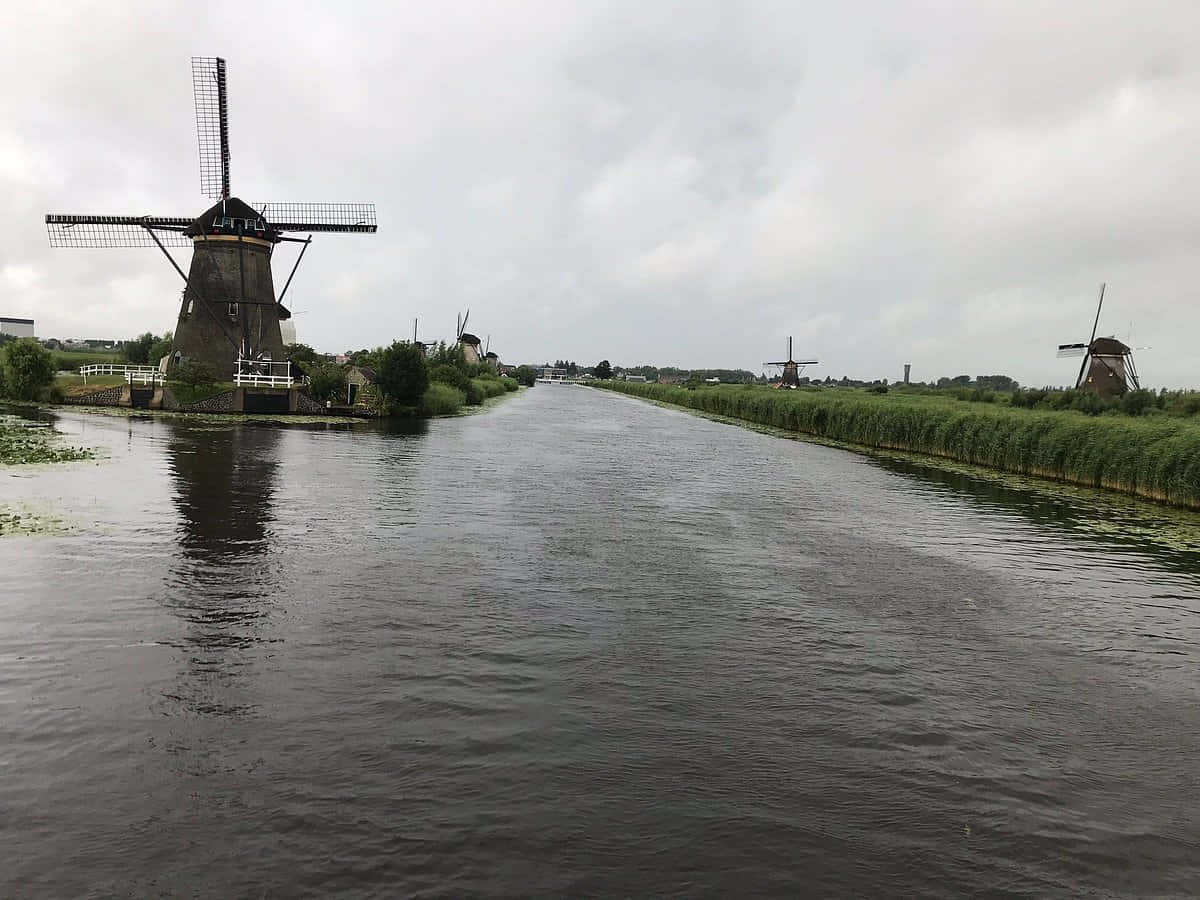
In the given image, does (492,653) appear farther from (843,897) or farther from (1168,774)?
(1168,774)

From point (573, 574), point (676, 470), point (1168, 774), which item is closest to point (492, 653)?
point (573, 574)

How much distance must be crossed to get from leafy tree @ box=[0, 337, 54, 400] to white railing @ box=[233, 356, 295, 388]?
1030 centimetres

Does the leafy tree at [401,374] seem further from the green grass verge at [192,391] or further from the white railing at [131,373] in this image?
the white railing at [131,373]

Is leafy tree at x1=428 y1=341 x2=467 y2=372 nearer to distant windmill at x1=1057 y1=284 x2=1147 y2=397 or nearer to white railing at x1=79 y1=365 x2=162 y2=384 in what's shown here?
white railing at x1=79 y1=365 x2=162 y2=384

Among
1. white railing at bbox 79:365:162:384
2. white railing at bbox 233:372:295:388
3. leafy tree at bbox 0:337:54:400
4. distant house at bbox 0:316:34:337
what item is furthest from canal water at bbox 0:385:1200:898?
distant house at bbox 0:316:34:337

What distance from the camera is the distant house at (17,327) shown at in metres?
150

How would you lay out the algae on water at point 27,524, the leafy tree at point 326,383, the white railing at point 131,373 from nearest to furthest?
the algae on water at point 27,524
the white railing at point 131,373
the leafy tree at point 326,383

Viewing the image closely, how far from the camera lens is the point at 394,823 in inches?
212

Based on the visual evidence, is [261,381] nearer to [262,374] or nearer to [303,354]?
[262,374]

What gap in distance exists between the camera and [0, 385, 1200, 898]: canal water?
16.9ft

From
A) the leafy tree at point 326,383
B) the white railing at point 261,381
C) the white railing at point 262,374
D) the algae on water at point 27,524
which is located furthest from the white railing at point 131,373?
the algae on water at point 27,524

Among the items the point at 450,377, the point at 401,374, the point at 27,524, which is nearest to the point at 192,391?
the point at 401,374

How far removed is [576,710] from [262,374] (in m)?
45.3

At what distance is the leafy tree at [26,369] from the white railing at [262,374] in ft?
33.8
